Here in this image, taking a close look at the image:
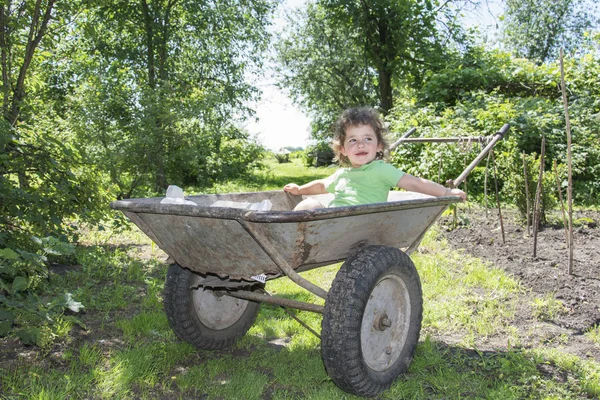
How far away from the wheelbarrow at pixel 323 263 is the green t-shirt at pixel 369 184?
0.27m

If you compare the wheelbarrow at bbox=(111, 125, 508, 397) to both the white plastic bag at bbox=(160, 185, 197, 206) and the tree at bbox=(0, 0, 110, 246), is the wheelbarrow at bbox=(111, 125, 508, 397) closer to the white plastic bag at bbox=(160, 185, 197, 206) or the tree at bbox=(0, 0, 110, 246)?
the white plastic bag at bbox=(160, 185, 197, 206)

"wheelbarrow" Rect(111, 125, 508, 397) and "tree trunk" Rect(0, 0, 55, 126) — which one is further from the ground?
"tree trunk" Rect(0, 0, 55, 126)

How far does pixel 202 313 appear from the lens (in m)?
3.14

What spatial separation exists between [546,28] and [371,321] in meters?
31.6

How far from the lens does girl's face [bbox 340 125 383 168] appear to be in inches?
124

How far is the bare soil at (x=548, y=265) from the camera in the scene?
3535mm

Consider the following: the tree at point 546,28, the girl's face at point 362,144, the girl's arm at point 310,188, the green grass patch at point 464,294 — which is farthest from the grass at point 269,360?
the tree at point 546,28

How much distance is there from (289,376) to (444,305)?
156 centimetres

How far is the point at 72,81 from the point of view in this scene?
1467 cm

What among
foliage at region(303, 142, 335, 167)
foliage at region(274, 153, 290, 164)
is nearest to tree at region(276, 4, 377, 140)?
foliage at region(303, 142, 335, 167)

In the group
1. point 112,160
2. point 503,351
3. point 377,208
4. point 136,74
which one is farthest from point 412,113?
point 377,208

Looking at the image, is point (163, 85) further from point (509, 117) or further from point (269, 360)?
point (269, 360)

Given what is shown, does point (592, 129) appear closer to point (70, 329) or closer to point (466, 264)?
point (466, 264)

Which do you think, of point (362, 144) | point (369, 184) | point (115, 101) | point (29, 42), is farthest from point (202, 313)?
point (115, 101)
